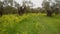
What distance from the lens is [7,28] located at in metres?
1.92

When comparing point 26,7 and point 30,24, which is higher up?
point 26,7

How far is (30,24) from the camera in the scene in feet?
6.53

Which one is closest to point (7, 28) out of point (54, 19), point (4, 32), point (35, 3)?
point (4, 32)

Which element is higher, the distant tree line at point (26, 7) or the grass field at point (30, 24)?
the distant tree line at point (26, 7)

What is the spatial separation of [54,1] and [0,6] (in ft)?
2.70

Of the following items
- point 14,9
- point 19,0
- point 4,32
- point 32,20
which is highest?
point 19,0

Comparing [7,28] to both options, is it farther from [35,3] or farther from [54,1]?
[54,1]

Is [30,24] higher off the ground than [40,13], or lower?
lower

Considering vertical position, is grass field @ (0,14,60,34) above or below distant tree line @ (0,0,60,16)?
below

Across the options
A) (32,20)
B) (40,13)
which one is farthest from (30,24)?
(40,13)

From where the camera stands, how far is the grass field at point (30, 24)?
1.92 metres

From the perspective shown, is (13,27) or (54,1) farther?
(54,1)

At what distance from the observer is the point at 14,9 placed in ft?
6.57

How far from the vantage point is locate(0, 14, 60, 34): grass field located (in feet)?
6.31
